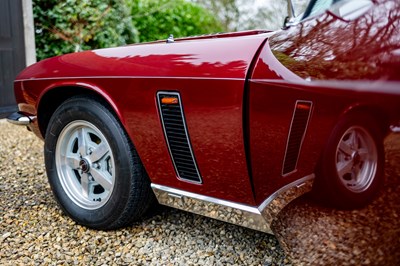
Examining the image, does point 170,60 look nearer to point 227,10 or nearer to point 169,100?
point 169,100

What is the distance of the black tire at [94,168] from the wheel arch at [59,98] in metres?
0.05

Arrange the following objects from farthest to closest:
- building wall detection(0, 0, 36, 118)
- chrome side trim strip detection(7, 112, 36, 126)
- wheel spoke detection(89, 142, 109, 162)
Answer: building wall detection(0, 0, 36, 118)
chrome side trim strip detection(7, 112, 36, 126)
wheel spoke detection(89, 142, 109, 162)

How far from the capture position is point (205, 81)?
1809 mm

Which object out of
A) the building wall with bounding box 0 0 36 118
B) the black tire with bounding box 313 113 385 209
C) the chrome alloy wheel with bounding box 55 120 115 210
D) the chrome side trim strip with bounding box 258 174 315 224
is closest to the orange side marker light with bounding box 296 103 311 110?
the black tire with bounding box 313 113 385 209

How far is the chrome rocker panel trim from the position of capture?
1.52 metres

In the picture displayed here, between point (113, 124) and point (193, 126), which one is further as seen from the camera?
point (113, 124)

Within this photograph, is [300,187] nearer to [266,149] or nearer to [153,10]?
[266,149]

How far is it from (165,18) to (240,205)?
24.6ft

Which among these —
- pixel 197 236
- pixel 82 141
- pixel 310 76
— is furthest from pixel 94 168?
pixel 310 76

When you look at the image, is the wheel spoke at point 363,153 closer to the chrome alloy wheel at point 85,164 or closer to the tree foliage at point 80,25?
the chrome alloy wheel at point 85,164

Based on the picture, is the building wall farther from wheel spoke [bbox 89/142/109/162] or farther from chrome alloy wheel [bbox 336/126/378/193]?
chrome alloy wheel [bbox 336/126/378/193]

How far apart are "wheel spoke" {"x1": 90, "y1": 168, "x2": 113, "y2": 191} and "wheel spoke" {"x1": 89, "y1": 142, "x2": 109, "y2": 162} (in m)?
0.07

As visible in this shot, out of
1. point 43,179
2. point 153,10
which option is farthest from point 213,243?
point 153,10

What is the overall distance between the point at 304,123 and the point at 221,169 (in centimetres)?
53
